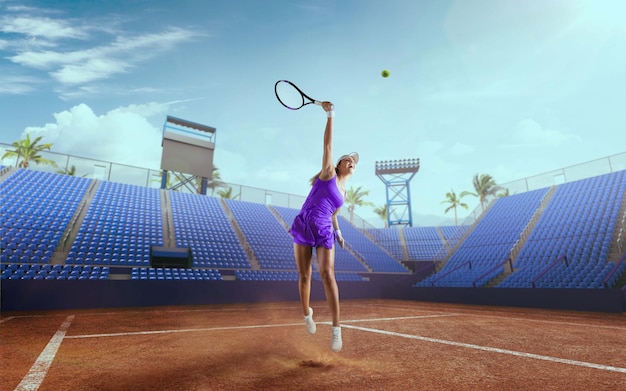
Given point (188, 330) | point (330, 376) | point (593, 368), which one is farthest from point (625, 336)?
point (188, 330)

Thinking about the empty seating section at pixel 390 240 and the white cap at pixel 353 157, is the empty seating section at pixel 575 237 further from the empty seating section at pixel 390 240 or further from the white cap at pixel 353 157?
the white cap at pixel 353 157

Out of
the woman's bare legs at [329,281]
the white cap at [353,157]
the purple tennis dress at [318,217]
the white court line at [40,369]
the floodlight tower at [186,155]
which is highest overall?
the floodlight tower at [186,155]

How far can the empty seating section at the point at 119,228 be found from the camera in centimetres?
1614

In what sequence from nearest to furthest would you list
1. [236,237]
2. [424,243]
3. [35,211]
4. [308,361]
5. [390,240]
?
[308,361], [35,211], [236,237], [424,243], [390,240]

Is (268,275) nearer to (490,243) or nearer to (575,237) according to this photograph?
(490,243)

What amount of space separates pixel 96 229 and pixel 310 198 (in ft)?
59.7

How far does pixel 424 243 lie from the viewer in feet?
106

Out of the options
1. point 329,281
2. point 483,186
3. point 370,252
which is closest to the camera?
point 329,281

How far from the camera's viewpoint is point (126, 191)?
Result: 955 inches

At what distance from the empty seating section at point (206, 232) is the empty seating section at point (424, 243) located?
1748cm

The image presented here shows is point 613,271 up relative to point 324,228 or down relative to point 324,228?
down

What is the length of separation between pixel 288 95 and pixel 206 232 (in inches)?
728

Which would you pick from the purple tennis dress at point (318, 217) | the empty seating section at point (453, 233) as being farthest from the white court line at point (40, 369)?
the empty seating section at point (453, 233)

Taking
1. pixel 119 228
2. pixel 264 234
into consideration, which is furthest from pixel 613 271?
pixel 119 228
